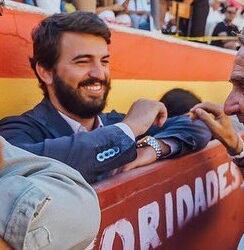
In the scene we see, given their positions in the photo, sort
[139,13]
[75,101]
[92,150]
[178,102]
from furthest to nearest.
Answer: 1. [139,13]
2. [178,102]
3. [75,101]
4. [92,150]

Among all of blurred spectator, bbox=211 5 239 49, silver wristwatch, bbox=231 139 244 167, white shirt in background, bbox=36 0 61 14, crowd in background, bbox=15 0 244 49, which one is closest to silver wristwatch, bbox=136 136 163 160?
silver wristwatch, bbox=231 139 244 167

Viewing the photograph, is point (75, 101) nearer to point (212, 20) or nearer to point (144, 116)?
point (144, 116)

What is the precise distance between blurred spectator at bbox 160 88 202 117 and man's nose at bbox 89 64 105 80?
0.84m

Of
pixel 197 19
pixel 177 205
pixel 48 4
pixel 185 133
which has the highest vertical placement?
pixel 48 4

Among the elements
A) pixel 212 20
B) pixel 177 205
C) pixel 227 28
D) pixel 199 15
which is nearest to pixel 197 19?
pixel 199 15

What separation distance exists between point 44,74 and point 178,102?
980 mm

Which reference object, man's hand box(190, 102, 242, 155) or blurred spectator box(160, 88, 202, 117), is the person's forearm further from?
blurred spectator box(160, 88, 202, 117)

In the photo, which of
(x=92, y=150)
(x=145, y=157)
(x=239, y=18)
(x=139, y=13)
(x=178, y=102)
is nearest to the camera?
(x=92, y=150)

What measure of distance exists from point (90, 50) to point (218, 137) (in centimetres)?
55

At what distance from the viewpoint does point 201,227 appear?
1.94 meters

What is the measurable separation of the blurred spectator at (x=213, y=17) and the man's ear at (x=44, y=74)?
10.0 ft

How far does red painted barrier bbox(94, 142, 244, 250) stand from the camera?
1.39 m

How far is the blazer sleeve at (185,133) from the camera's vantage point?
187 cm

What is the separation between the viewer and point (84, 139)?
1372 mm
